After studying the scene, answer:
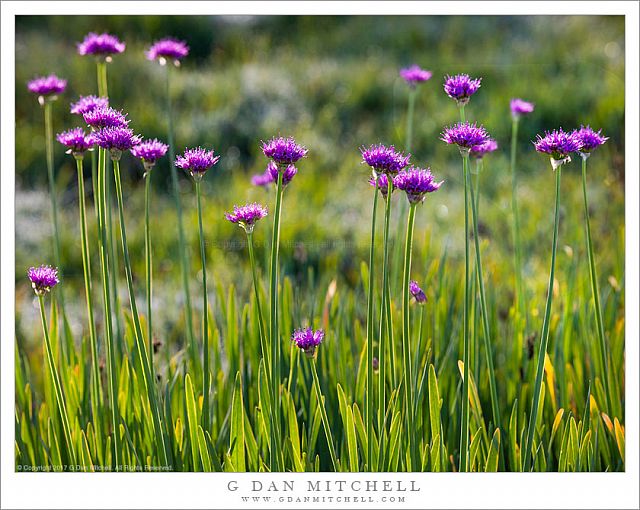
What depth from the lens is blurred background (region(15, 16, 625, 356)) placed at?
1201mm

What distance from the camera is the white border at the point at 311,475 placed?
3.31ft

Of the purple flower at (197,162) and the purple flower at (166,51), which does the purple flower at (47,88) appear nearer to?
the purple flower at (166,51)

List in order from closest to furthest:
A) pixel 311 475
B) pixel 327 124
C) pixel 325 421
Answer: pixel 325 421 < pixel 311 475 < pixel 327 124

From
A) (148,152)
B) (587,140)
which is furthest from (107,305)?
(587,140)

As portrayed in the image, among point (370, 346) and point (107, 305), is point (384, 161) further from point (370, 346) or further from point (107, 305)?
point (107, 305)

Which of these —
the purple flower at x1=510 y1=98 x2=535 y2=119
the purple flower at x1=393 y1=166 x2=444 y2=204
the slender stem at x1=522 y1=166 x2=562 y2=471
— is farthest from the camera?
the purple flower at x1=510 y1=98 x2=535 y2=119

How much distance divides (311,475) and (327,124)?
814mm

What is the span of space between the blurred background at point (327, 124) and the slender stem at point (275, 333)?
251 millimetres

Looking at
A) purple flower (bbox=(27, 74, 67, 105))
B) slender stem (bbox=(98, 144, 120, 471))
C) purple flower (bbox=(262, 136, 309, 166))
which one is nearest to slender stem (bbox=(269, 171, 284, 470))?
purple flower (bbox=(262, 136, 309, 166))

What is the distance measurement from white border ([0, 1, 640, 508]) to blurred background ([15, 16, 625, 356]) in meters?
0.04

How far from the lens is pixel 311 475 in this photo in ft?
3.30

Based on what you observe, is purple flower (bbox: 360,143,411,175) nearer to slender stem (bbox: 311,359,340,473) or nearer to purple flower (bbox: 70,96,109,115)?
slender stem (bbox: 311,359,340,473)

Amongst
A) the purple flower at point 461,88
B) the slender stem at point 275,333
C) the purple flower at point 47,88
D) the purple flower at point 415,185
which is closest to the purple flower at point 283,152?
the slender stem at point 275,333

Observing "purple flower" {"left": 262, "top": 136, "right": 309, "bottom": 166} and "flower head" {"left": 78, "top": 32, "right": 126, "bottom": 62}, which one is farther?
"flower head" {"left": 78, "top": 32, "right": 126, "bottom": 62}
